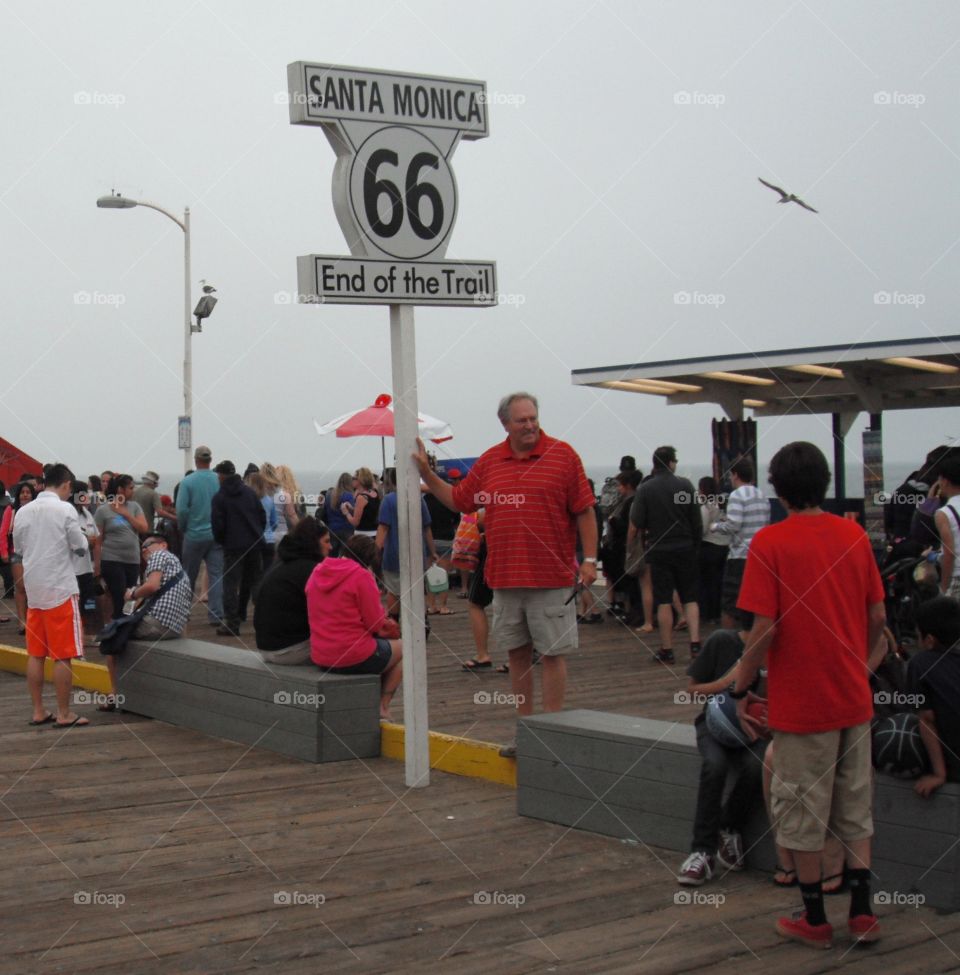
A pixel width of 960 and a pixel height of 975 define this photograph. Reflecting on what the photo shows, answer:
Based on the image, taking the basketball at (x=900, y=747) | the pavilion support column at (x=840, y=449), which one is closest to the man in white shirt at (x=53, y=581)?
the basketball at (x=900, y=747)

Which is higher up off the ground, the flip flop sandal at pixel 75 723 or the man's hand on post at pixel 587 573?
the man's hand on post at pixel 587 573

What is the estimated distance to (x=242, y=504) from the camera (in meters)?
16.1

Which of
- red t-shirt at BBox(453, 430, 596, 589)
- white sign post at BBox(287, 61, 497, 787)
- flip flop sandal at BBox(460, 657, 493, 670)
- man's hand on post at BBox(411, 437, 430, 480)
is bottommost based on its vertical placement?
flip flop sandal at BBox(460, 657, 493, 670)

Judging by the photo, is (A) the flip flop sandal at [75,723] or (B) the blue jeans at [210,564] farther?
(B) the blue jeans at [210,564]

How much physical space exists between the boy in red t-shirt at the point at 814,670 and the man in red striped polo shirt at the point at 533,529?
228cm

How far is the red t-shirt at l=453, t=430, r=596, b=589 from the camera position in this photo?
755cm

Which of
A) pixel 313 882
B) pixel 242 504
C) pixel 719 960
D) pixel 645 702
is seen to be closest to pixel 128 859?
pixel 313 882

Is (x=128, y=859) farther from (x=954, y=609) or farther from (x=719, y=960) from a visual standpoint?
(x=954, y=609)

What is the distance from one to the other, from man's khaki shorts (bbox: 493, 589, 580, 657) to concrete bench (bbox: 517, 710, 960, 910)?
39 centimetres

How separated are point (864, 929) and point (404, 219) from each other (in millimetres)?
4449

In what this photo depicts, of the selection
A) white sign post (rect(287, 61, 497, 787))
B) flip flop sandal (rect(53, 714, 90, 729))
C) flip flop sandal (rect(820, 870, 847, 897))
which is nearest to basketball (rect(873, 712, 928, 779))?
flip flop sandal (rect(820, 870, 847, 897))

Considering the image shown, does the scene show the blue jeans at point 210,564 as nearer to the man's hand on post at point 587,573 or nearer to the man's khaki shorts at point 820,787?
the man's hand on post at point 587,573

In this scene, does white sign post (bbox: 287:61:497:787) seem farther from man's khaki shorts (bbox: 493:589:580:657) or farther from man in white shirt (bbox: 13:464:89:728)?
man in white shirt (bbox: 13:464:89:728)

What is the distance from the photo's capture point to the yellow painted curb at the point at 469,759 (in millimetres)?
7973
